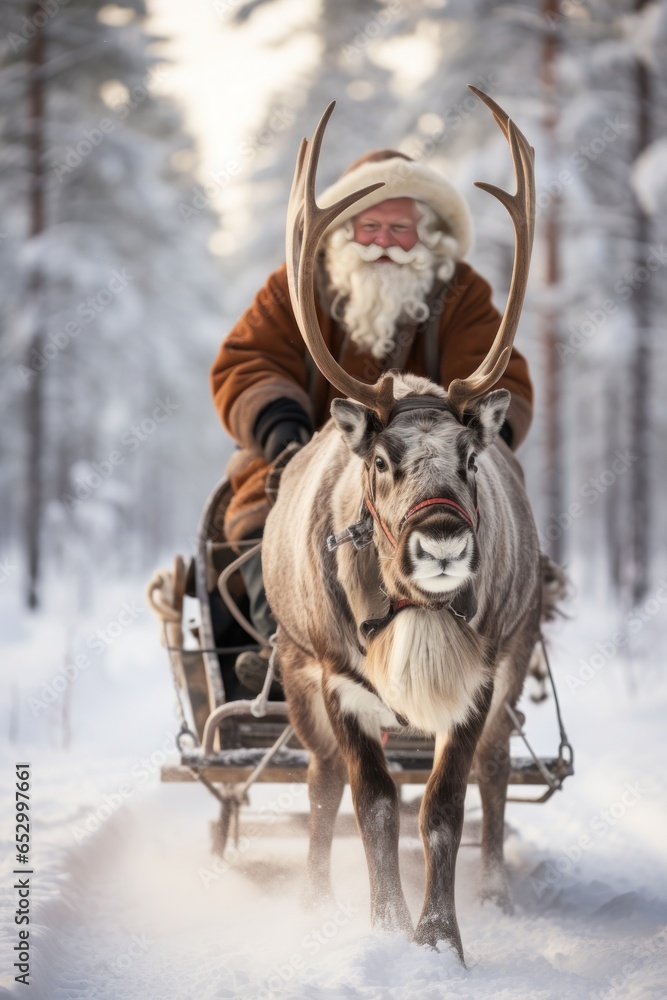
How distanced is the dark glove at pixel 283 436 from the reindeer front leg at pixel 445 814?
141cm

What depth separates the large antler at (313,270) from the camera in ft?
10.0

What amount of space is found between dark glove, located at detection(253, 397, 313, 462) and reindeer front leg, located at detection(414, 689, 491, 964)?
4.65ft

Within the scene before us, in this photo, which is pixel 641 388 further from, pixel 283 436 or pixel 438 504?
pixel 438 504

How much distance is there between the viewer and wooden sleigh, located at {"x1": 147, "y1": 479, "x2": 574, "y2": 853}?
4137 millimetres

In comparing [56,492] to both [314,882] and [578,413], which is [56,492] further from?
[314,882]

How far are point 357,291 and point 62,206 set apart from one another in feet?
37.5

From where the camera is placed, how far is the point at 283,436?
414 cm

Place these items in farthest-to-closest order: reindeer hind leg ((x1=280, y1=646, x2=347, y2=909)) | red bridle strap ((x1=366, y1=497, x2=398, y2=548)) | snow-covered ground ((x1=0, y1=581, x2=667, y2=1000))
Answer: reindeer hind leg ((x1=280, y1=646, x2=347, y2=909))
snow-covered ground ((x1=0, y1=581, x2=667, y2=1000))
red bridle strap ((x1=366, y1=497, x2=398, y2=548))

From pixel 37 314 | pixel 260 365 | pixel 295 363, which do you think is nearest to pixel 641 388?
pixel 37 314

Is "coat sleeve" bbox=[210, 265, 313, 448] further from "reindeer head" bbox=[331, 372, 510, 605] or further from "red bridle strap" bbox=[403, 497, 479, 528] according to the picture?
"red bridle strap" bbox=[403, 497, 479, 528]

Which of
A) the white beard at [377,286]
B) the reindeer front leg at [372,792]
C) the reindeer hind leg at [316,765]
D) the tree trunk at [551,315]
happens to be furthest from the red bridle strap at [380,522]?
the tree trunk at [551,315]

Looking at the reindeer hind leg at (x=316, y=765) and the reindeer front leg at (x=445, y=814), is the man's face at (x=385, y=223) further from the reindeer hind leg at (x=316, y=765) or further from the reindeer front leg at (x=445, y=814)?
the reindeer front leg at (x=445, y=814)

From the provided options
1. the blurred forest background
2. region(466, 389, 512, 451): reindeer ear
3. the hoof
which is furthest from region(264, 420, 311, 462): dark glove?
the blurred forest background

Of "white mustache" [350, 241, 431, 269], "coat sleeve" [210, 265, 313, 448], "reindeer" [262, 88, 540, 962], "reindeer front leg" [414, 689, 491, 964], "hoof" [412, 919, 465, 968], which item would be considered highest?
"white mustache" [350, 241, 431, 269]
